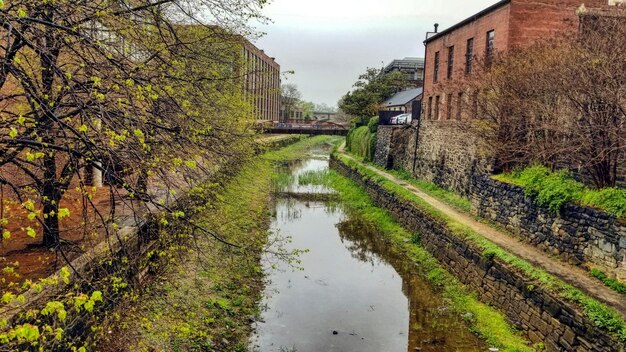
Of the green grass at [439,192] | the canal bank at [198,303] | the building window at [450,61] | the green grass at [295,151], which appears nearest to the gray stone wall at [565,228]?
the green grass at [439,192]

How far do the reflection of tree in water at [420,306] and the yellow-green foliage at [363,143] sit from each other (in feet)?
59.8

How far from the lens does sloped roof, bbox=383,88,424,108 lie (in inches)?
1718

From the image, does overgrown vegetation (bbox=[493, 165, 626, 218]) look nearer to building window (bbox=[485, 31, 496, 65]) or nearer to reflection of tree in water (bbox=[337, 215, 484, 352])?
reflection of tree in water (bbox=[337, 215, 484, 352])

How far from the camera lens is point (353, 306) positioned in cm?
1234

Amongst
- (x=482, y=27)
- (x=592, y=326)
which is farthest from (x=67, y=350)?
(x=482, y=27)

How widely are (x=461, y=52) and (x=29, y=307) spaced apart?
2232 cm

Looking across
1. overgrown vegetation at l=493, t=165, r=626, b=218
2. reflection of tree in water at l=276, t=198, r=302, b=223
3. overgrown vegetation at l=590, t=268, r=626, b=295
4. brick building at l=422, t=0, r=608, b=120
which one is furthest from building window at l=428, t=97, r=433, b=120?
overgrown vegetation at l=590, t=268, r=626, b=295

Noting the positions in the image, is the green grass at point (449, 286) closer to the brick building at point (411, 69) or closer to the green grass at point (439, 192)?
the green grass at point (439, 192)

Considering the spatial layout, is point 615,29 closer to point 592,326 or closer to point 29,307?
point 592,326

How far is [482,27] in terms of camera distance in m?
21.0

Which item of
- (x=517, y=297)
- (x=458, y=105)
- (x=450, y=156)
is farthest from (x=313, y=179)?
(x=517, y=297)

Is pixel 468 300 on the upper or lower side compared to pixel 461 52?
lower

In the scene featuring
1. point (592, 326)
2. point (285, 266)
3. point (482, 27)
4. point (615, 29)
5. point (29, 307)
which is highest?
point (482, 27)

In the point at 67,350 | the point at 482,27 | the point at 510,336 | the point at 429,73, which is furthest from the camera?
the point at 429,73
